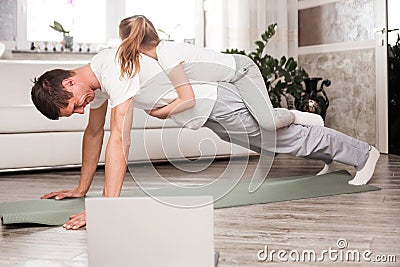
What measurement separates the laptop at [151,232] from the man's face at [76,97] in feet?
2.30

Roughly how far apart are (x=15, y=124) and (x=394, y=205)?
2.13 m

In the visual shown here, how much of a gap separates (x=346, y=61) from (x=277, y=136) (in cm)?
215

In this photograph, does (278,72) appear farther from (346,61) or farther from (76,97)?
(76,97)

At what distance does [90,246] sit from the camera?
1332mm

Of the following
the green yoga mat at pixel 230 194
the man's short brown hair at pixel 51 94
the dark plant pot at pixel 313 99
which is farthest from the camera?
the dark plant pot at pixel 313 99

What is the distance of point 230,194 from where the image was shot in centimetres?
258

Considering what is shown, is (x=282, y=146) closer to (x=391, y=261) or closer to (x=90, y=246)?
(x=391, y=261)

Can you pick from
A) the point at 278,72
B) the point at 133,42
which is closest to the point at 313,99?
the point at 278,72

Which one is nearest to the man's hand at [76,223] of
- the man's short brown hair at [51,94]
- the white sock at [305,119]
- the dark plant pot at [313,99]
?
the man's short brown hair at [51,94]

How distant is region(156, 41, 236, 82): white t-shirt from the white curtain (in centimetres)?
212

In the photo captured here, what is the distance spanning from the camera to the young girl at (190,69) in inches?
84.7

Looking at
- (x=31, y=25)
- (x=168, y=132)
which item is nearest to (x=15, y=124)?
(x=168, y=132)

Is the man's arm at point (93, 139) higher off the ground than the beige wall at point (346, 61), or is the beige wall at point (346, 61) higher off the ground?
the beige wall at point (346, 61)

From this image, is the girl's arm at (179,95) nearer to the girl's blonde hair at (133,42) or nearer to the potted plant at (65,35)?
the girl's blonde hair at (133,42)
